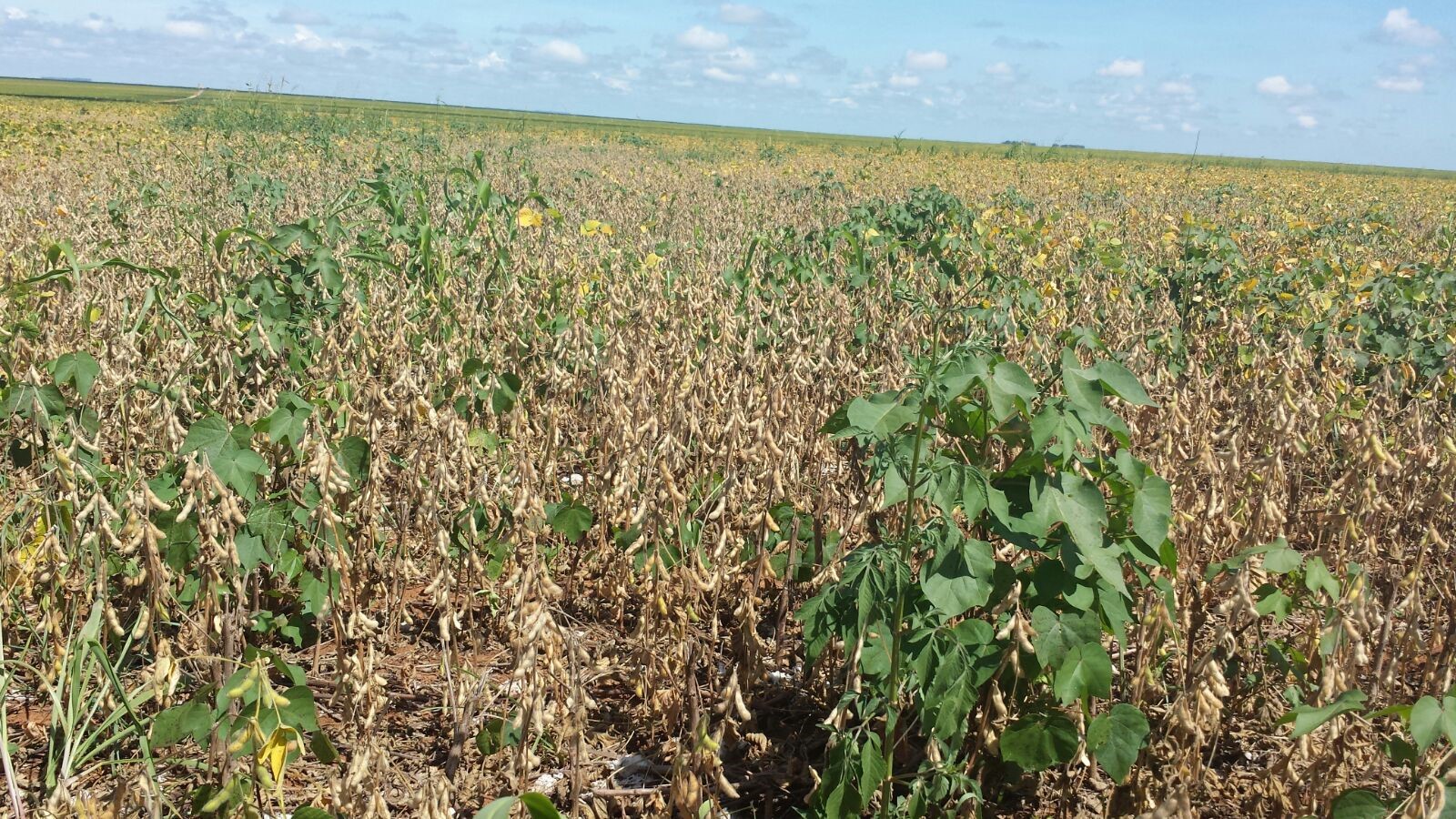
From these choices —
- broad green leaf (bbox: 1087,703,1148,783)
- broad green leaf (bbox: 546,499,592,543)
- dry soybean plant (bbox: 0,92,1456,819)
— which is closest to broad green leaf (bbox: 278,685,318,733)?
dry soybean plant (bbox: 0,92,1456,819)

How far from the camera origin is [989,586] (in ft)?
6.13

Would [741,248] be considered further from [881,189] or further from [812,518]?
[881,189]

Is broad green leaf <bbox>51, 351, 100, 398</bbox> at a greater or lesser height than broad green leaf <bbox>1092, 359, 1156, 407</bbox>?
lesser

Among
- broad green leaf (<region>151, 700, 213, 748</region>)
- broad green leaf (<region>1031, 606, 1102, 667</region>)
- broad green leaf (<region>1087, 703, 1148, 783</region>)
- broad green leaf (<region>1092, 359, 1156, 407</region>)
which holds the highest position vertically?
broad green leaf (<region>1092, 359, 1156, 407</region>)

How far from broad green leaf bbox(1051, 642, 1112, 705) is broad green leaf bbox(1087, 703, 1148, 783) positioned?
113 mm

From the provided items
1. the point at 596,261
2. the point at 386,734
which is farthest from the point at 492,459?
the point at 596,261


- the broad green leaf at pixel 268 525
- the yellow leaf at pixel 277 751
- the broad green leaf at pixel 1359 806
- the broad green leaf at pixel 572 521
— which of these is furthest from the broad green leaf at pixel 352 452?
the broad green leaf at pixel 1359 806

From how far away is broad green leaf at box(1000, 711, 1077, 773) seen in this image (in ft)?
6.43

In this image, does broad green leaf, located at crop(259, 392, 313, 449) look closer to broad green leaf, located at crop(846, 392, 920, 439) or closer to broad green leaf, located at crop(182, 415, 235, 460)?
broad green leaf, located at crop(182, 415, 235, 460)

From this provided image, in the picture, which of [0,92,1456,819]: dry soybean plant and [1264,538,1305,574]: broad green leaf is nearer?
[0,92,1456,819]: dry soybean plant

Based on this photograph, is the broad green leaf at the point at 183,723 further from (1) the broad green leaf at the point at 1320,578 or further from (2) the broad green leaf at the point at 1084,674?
(1) the broad green leaf at the point at 1320,578

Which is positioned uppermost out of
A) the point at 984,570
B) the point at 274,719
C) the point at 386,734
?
the point at 984,570

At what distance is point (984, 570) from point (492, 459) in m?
1.76

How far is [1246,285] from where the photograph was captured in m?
5.49
